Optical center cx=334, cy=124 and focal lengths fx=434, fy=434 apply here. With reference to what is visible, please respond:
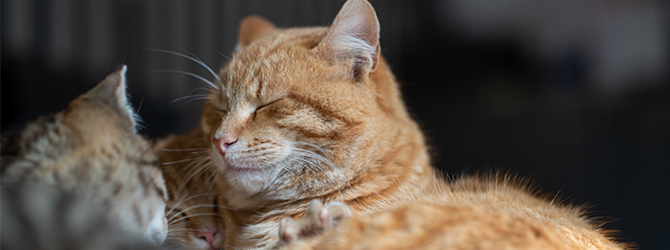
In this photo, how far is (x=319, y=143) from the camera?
0.97m

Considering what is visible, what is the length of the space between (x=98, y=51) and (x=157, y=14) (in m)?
0.36

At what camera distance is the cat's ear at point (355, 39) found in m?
1.00

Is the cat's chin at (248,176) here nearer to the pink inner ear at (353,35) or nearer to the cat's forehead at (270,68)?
the cat's forehead at (270,68)

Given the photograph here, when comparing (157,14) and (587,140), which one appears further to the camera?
(587,140)

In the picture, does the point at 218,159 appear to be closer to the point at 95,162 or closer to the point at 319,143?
the point at 319,143

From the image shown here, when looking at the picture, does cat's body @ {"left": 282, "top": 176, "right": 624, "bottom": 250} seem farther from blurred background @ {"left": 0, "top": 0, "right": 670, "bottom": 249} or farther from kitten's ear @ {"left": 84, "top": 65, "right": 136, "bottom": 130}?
blurred background @ {"left": 0, "top": 0, "right": 670, "bottom": 249}

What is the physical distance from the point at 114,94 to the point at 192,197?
401 millimetres

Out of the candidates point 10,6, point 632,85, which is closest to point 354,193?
point 10,6

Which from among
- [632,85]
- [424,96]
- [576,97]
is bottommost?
[424,96]

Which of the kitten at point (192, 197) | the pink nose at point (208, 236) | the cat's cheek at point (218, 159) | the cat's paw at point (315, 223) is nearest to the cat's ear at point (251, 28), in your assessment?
the kitten at point (192, 197)

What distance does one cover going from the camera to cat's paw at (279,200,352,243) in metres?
0.77

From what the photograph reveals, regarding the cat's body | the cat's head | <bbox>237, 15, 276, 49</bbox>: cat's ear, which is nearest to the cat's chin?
the cat's head

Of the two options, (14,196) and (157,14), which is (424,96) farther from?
(14,196)

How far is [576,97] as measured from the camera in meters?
2.37
